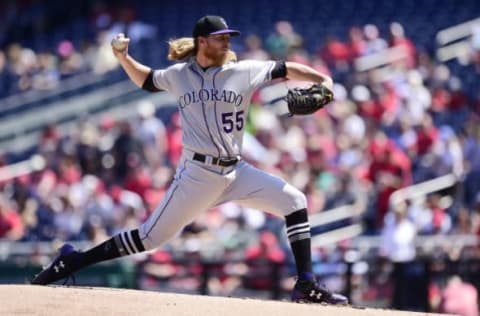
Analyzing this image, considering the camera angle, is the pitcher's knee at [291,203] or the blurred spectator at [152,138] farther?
the blurred spectator at [152,138]

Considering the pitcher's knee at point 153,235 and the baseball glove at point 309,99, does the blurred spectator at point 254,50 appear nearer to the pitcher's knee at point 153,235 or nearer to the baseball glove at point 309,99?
the baseball glove at point 309,99

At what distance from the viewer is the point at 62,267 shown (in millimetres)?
8328

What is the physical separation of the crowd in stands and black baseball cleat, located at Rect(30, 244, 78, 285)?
16.1 feet

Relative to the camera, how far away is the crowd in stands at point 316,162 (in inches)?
537

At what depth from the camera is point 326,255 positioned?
12.9 meters

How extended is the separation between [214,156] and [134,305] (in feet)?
3.24

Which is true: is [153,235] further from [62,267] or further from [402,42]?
[402,42]

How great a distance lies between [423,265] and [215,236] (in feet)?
7.68

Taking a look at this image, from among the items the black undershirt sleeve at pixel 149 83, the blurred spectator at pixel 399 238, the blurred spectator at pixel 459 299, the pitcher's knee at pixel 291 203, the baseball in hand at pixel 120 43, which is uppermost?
the baseball in hand at pixel 120 43

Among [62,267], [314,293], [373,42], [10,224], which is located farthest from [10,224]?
[314,293]

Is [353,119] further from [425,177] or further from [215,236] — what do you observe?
[215,236]

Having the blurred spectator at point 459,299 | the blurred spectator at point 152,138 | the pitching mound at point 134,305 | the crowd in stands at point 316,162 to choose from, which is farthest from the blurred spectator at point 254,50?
the pitching mound at point 134,305

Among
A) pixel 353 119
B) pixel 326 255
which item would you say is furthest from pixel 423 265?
pixel 353 119

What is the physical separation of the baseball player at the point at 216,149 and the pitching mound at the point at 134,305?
0.94 ft
